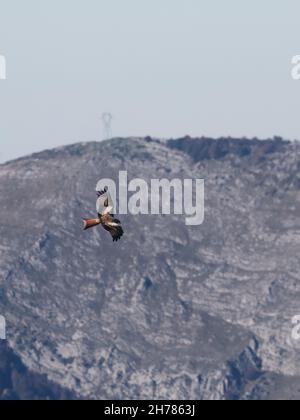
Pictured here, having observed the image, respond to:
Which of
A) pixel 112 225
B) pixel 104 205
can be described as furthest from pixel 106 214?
pixel 112 225

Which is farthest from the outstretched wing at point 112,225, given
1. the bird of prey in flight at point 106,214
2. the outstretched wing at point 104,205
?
the outstretched wing at point 104,205

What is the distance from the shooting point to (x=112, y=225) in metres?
118

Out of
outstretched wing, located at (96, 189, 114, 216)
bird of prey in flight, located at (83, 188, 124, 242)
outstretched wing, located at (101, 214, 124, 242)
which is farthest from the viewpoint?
outstretched wing, located at (96, 189, 114, 216)

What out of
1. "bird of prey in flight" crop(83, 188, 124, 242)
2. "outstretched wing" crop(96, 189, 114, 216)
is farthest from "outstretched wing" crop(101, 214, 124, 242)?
"outstretched wing" crop(96, 189, 114, 216)

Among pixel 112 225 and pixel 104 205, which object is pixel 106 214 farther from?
pixel 112 225

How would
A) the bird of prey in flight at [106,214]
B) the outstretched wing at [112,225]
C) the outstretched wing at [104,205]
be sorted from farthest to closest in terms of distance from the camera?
the outstretched wing at [104,205], the bird of prey in flight at [106,214], the outstretched wing at [112,225]

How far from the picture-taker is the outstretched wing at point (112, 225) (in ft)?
384

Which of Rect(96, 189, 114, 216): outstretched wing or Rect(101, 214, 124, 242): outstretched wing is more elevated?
Rect(96, 189, 114, 216): outstretched wing

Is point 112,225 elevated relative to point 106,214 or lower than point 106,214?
lower

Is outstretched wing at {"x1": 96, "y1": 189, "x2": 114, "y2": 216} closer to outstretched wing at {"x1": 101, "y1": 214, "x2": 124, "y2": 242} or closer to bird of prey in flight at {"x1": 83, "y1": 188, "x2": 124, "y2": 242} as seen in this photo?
bird of prey in flight at {"x1": 83, "y1": 188, "x2": 124, "y2": 242}

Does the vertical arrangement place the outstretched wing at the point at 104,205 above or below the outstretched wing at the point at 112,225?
above

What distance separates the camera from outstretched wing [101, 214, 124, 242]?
11694 cm

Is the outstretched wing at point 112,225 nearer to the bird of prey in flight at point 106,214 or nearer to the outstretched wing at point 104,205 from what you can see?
the bird of prey in flight at point 106,214
